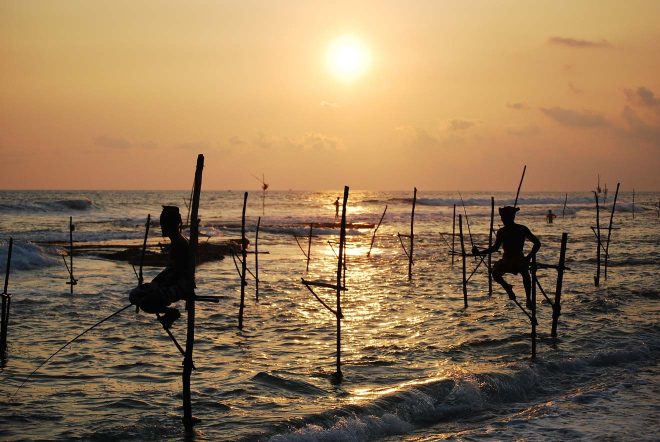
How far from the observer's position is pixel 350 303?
18.7 m

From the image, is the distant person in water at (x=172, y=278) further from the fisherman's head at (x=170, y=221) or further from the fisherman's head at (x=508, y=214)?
the fisherman's head at (x=508, y=214)

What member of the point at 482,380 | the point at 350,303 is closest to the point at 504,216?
the point at 482,380

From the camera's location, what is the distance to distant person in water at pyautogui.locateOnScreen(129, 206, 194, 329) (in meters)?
7.70

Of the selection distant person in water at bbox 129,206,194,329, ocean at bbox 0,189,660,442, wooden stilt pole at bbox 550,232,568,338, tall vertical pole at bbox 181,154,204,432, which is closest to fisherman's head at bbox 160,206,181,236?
distant person in water at bbox 129,206,194,329

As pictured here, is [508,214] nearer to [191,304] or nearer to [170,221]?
[191,304]

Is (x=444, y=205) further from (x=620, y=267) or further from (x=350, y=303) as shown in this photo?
(x=350, y=303)

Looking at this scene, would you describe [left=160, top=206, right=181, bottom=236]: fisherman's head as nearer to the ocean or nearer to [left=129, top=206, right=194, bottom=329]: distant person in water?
[left=129, top=206, right=194, bottom=329]: distant person in water

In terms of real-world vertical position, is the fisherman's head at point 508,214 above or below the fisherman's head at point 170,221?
above

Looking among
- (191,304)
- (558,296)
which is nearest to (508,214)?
(558,296)

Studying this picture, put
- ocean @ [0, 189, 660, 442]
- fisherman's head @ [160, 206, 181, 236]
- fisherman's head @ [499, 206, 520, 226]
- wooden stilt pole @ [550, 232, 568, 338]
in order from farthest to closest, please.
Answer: wooden stilt pole @ [550, 232, 568, 338] → fisherman's head @ [499, 206, 520, 226] → ocean @ [0, 189, 660, 442] → fisherman's head @ [160, 206, 181, 236]

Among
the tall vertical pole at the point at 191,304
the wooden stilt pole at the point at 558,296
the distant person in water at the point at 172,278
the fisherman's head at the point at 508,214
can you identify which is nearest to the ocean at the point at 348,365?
the wooden stilt pole at the point at 558,296

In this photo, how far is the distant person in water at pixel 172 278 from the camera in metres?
7.70

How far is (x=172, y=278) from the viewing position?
7.92 metres

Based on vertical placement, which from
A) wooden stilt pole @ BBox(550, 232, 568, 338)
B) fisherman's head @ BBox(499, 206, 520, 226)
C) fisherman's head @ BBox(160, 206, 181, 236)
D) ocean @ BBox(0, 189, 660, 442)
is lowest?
ocean @ BBox(0, 189, 660, 442)
